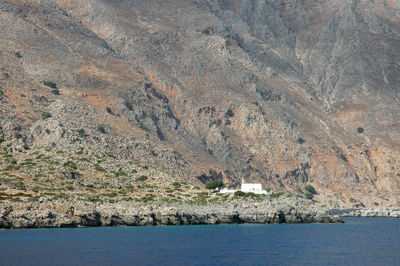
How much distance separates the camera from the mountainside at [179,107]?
13038 cm

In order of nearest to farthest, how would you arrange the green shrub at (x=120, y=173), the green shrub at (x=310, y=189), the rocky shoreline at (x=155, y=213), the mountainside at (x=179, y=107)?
the rocky shoreline at (x=155, y=213) → the green shrub at (x=120, y=173) → the mountainside at (x=179, y=107) → the green shrub at (x=310, y=189)

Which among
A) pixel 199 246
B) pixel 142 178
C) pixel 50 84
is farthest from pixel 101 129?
pixel 199 246

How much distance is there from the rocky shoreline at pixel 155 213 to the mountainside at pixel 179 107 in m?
19.5

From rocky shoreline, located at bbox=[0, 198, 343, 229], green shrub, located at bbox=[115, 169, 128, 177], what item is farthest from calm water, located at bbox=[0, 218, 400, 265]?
green shrub, located at bbox=[115, 169, 128, 177]

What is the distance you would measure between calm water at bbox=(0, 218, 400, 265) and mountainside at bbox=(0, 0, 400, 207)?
30.8 metres

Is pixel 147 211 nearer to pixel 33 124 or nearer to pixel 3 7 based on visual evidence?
pixel 33 124

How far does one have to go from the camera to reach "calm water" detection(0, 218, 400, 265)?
60750 millimetres

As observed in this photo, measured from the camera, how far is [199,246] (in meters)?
70.9

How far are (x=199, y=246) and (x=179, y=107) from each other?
97339mm

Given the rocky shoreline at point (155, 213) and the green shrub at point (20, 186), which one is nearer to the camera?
the rocky shoreline at point (155, 213)

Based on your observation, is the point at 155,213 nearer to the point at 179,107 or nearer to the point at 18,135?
the point at 18,135

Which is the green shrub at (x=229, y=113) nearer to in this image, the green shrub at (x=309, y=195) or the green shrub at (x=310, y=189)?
the green shrub at (x=310, y=189)

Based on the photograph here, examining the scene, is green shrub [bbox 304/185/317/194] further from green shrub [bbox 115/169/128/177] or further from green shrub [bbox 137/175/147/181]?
green shrub [bbox 115/169/128/177]

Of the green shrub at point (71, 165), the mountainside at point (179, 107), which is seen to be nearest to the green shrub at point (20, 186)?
the green shrub at point (71, 165)
